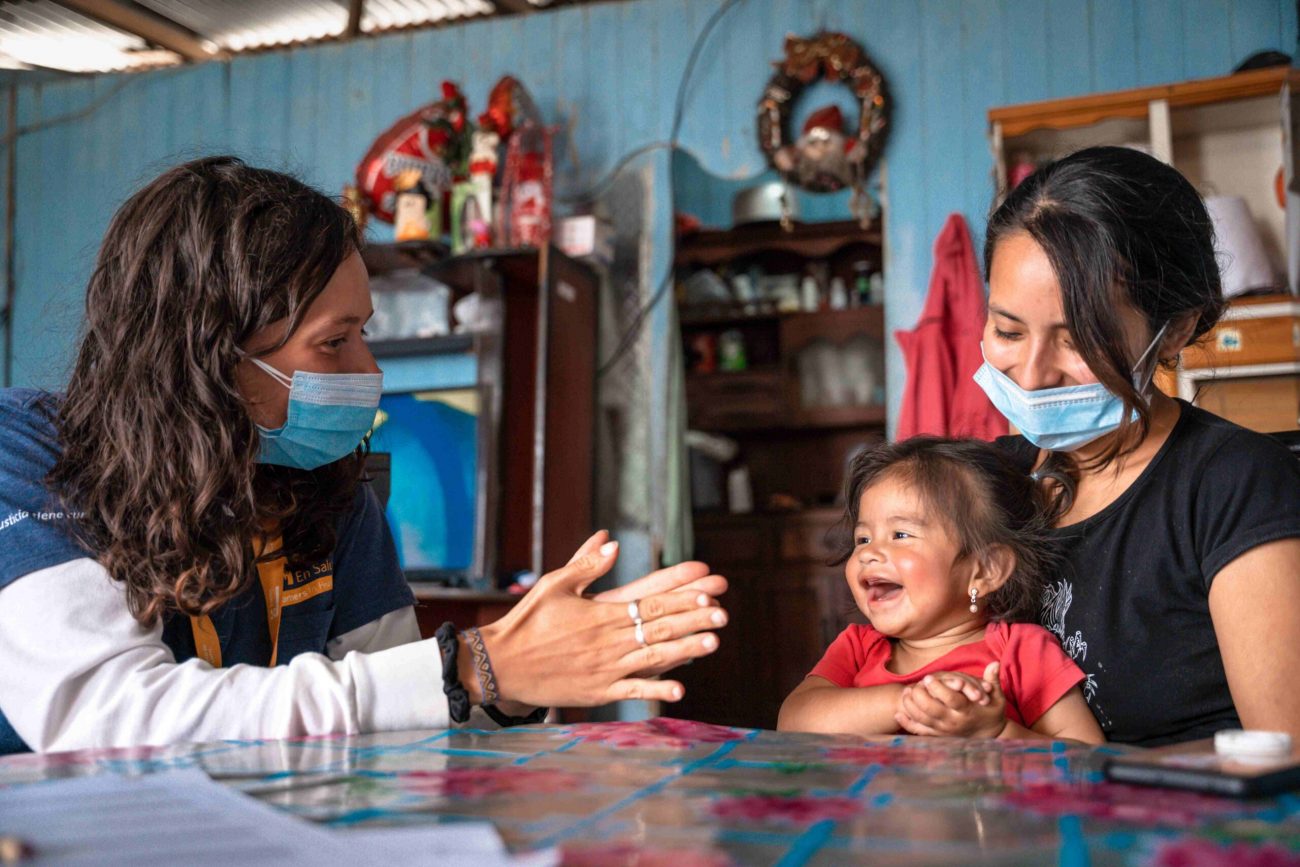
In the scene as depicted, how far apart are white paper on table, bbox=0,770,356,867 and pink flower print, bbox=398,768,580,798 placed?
0.14m

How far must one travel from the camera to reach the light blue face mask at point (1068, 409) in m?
1.57

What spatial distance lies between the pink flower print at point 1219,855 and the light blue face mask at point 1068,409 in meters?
1.02

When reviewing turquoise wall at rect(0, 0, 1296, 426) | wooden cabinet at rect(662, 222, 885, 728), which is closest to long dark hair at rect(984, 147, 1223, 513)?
turquoise wall at rect(0, 0, 1296, 426)

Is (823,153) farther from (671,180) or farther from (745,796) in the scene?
(745,796)

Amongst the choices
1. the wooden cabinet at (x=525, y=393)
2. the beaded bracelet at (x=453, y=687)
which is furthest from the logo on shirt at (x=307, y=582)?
the wooden cabinet at (x=525, y=393)

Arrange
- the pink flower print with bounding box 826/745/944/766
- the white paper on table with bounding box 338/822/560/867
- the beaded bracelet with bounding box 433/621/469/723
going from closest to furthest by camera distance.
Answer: the white paper on table with bounding box 338/822/560/867 → the pink flower print with bounding box 826/745/944/766 → the beaded bracelet with bounding box 433/621/469/723

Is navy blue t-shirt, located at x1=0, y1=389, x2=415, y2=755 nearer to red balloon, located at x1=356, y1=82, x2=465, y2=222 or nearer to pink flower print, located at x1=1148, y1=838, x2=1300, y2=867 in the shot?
pink flower print, located at x1=1148, y1=838, x2=1300, y2=867

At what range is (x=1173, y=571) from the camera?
147 cm

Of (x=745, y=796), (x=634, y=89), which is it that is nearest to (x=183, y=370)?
(x=745, y=796)

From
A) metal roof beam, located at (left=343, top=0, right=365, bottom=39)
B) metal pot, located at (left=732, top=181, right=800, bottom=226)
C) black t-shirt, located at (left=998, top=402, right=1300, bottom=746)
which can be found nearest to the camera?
black t-shirt, located at (left=998, top=402, right=1300, bottom=746)

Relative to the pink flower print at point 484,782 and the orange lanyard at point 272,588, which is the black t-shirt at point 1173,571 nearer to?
the pink flower print at point 484,782

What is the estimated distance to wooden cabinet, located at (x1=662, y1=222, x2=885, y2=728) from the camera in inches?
212

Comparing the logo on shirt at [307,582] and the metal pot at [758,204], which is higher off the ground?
the metal pot at [758,204]

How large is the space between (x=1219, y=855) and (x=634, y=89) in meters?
4.27
